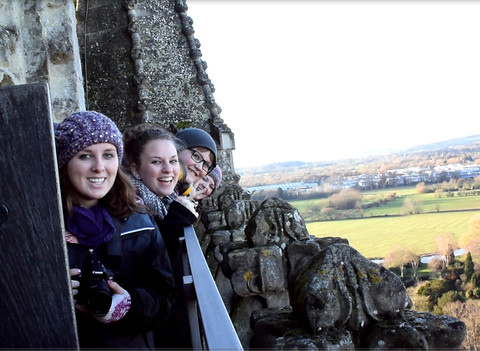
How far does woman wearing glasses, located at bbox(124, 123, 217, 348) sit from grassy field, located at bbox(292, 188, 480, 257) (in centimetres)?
1454

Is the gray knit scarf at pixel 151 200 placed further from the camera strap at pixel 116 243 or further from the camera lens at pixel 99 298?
the camera lens at pixel 99 298

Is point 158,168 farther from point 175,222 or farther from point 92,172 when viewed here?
point 92,172

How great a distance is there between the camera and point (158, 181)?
121 inches

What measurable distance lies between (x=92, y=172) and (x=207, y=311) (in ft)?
2.46

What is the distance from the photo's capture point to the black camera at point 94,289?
162 centimetres

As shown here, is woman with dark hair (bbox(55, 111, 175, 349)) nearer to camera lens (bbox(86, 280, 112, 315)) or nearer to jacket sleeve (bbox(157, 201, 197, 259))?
camera lens (bbox(86, 280, 112, 315))

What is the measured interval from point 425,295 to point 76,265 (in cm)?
659

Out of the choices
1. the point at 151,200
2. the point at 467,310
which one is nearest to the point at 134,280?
the point at 151,200

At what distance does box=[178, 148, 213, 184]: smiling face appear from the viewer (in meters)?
3.90

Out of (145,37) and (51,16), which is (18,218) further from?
(145,37)

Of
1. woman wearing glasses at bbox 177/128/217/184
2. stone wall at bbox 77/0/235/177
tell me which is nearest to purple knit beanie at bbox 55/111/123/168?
woman wearing glasses at bbox 177/128/217/184

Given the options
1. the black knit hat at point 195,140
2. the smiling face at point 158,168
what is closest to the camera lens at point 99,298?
the smiling face at point 158,168

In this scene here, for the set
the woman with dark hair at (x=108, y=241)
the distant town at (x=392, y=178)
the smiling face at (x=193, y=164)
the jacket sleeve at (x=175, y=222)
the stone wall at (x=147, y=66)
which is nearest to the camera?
the woman with dark hair at (x=108, y=241)

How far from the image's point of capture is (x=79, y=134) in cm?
183
